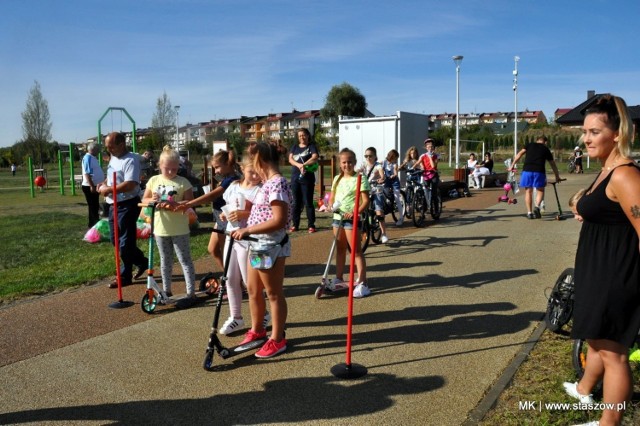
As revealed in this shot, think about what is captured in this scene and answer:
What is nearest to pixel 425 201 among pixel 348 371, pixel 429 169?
pixel 429 169

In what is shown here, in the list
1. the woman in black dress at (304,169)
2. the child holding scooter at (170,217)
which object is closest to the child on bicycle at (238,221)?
the child holding scooter at (170,217)

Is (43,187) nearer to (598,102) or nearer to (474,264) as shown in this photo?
(474,264)

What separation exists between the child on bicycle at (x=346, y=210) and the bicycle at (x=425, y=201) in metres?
5.30

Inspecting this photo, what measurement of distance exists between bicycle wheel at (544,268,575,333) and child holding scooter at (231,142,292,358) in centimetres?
241

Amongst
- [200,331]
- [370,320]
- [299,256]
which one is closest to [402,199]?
[299,256]

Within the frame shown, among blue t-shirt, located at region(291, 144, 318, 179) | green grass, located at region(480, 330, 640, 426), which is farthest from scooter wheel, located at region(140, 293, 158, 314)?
blue t-shirt, located at region(291, 144, 318, 179)

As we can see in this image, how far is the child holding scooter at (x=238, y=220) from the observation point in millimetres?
4668

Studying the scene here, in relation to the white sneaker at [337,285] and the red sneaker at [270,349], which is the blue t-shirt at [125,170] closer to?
the white sneaker at [337,285]

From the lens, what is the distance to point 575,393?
11.6ft

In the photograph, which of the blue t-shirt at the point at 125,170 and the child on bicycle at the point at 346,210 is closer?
the child on bicycle at the point at 346,210

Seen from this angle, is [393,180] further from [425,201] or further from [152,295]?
[152,295]

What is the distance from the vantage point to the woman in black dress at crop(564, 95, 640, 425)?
281cm

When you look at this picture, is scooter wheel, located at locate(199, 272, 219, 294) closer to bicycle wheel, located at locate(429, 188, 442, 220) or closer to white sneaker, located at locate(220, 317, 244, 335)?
white sneaker, located at locate(220, 317, 244, 335)

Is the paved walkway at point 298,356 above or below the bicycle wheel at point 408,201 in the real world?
below
